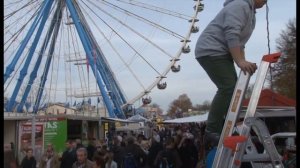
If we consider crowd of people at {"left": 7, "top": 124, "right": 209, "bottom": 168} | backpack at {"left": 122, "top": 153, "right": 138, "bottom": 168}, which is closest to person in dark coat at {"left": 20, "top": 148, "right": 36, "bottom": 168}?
crowd of people at {"left": 7, "top": 124, "right": 209, "bottom": 168}

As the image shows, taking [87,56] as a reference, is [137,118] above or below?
below

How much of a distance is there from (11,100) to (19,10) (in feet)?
3.71

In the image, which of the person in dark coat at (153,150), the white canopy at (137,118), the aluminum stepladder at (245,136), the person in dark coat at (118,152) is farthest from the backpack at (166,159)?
the aluminum stepladder at (245,136)

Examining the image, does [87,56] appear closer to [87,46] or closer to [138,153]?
[87,46]

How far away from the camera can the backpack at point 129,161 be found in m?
6.84

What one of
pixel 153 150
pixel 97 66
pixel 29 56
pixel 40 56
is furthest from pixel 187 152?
pixel 29 56

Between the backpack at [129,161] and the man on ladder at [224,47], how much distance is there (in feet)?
11.8

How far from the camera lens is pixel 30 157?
2.76m

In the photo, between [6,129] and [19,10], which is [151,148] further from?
[6,129]

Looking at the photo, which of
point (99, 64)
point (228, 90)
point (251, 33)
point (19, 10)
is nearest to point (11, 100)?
point (19, 10)

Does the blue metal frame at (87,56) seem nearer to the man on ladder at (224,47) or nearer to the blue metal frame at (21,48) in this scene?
the blue metal frame at (21,48)

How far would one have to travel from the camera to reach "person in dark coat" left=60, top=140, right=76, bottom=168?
3.90 metres

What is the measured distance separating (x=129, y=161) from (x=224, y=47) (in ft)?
14.3

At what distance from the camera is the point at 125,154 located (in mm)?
6766
